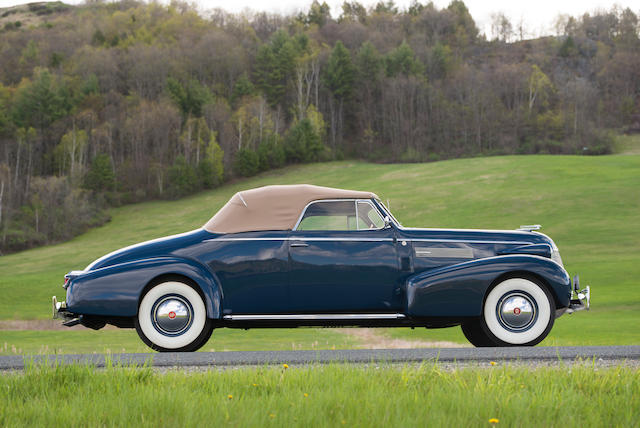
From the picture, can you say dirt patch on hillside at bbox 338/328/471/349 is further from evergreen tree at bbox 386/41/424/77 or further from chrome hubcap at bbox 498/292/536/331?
evergreen tree at bbox 386/41/424/77

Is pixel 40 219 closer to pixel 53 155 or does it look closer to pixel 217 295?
pixel 53 155

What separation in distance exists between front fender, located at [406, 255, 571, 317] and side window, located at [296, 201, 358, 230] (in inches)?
44.0

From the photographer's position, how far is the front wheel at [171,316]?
26.0ft

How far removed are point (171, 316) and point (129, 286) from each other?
2.01ft

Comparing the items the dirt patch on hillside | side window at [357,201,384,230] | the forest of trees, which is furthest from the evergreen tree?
side window at [357,201,384,230]

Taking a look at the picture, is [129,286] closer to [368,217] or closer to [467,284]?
[368,217]

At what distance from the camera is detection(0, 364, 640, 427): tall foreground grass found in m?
4.40

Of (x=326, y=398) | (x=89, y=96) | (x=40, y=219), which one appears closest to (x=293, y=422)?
(x=326, y=398)

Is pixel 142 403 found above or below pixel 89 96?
below

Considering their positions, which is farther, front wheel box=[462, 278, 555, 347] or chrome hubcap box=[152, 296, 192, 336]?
front wheel box=[462, 278, 555, 347]

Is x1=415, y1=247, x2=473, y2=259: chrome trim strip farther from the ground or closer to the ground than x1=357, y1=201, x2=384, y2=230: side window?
closer to the ground

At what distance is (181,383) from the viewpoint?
5.34 meters

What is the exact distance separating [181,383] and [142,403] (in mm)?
635

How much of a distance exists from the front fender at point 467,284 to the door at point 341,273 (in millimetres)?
290
